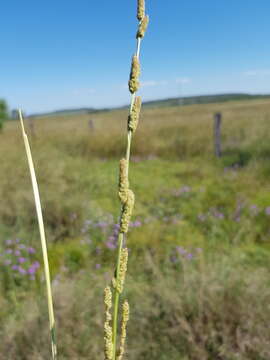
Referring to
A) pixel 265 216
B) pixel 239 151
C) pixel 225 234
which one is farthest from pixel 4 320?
pixel 239 151

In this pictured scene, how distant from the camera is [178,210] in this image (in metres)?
4.22

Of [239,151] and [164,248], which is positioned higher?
[239,151]

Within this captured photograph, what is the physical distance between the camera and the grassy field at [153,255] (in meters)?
1.70

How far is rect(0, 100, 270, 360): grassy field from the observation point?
170cm

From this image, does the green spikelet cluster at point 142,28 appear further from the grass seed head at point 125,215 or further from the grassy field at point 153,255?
the grassy field at point 153,255

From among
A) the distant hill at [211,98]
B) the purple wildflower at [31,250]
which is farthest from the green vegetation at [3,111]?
the distant hill at [211,98]

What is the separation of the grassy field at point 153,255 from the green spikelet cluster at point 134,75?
163cm

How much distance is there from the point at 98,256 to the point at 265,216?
196cm

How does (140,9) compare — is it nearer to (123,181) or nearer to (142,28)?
(142,28)

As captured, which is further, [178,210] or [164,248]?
[178,210]

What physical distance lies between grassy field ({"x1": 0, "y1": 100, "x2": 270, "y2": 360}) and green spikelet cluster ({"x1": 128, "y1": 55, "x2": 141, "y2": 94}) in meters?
1.63

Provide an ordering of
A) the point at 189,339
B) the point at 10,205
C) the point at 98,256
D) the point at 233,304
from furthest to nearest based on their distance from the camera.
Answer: the point at 10,205
the point at 98,256
the point at 233,304
the point at 189,339

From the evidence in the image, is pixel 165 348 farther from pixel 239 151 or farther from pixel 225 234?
pixel 239 151

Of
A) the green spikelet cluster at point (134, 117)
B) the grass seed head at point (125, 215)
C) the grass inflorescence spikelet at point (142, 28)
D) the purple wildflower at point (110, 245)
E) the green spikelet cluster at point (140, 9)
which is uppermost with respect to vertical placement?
the green spikelet cluster at point (140, 9)
